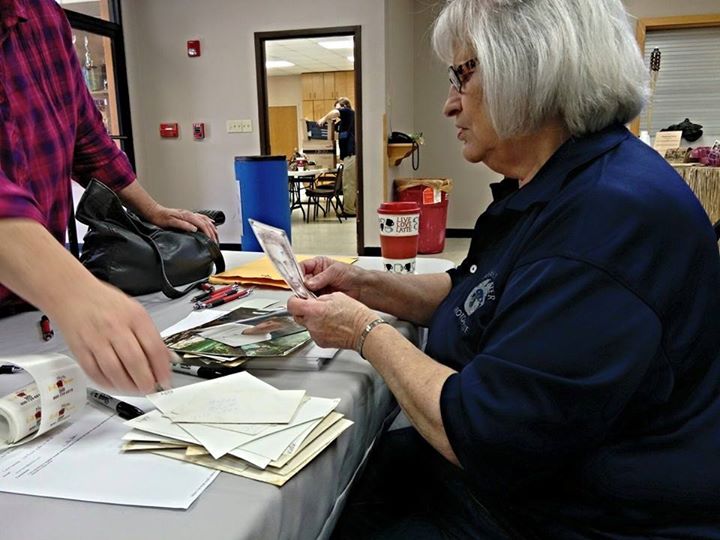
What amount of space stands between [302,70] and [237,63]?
7.70 m

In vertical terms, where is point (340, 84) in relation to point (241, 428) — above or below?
above

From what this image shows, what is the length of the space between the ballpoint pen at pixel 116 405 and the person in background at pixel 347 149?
6.64m

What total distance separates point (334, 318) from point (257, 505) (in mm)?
431

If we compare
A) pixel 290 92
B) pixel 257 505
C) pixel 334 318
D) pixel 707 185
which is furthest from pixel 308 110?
pixel 257 505

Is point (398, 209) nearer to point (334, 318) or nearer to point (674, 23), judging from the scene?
point (334, 318)

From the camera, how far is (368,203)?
5.40 m

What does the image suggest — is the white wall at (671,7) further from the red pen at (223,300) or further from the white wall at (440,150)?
the red pen at (223,300)

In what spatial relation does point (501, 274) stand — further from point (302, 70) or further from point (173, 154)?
point (302, 70)

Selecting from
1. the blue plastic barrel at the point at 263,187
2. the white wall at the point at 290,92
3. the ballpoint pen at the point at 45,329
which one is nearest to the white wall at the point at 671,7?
the blue plastic barrel at the point at 263,187

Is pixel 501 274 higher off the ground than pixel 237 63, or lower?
lower

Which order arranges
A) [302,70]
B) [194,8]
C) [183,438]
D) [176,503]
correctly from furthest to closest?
[302,70], [194,8], [183,438], [176,503]

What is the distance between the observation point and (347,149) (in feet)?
26.6

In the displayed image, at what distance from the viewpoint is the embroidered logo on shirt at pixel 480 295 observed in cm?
90

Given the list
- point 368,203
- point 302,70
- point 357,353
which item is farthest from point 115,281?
point 302,70
